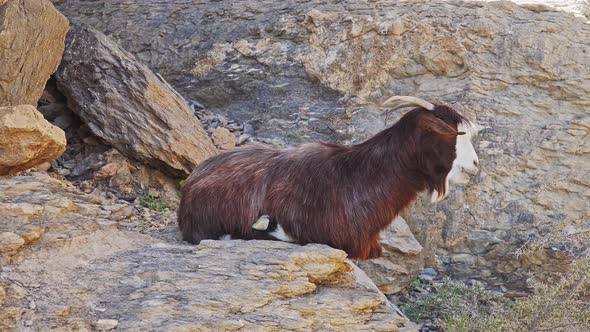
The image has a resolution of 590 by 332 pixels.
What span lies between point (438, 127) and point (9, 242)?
2.65 metres

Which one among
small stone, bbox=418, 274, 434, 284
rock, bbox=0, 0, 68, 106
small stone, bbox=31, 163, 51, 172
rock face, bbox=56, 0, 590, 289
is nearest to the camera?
rock, bbox=0, 0, 68, 106

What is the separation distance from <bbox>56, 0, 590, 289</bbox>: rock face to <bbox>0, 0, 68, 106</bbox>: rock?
228 cm

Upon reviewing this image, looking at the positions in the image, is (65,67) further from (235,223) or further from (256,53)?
(235,223)

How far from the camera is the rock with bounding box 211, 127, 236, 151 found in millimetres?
8008

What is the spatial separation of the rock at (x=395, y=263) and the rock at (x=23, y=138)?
118 inches

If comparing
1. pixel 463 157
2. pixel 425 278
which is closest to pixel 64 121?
pixel 425 278

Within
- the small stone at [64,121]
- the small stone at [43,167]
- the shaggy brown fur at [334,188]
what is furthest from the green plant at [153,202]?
the shaggy brown fur at [334,188]

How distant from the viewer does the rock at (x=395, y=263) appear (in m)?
7.21

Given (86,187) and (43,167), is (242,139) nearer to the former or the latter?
(86,187)

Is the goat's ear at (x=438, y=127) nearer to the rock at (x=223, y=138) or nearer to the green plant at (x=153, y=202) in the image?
the green plant at (x=153, y=202)

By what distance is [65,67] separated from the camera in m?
7.66

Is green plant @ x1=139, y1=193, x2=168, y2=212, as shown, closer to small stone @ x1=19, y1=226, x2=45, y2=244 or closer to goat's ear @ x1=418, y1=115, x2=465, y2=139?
small stone @ x1=19, y1=226, x2=45, y2=244

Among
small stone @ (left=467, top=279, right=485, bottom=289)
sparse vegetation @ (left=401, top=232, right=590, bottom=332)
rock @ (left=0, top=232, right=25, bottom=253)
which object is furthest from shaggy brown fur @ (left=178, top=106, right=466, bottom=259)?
small stone @ (left=467, top=279, right=485, bottom=289)

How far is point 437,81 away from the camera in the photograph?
841 cm
